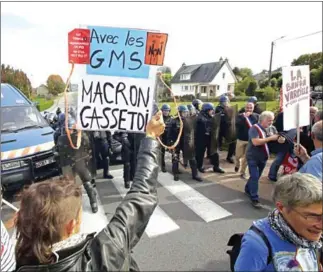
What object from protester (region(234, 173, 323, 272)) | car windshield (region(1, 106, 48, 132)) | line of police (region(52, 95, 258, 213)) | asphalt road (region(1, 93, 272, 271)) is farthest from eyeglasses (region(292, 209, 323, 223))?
car windshield (region(1, 106, 48, 132))

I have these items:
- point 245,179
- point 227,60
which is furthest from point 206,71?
point 245,179

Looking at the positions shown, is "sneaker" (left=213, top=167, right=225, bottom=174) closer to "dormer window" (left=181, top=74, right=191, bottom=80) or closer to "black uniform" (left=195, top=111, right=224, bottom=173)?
"black uniform" (left=195, top=111, right=224, bottom=173)

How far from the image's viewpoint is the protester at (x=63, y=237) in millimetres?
1250

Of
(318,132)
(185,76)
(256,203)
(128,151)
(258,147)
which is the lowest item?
(256,203)

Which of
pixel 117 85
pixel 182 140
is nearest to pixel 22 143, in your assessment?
pixel 182 140

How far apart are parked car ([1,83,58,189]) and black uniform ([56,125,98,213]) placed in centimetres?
121

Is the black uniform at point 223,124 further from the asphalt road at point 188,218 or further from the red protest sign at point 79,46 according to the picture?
the red protest sign at point 79,46

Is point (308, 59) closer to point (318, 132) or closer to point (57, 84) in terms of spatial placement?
point (57, 84)

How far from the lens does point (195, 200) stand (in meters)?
5.97

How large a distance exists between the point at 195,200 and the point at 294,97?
9.35ft

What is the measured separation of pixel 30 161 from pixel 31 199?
5157mm

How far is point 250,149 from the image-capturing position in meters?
5.40

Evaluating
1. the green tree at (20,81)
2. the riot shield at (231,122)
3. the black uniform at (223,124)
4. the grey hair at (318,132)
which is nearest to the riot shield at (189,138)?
the black uniform at (223,124)

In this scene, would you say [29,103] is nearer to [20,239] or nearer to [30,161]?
[30,161]
